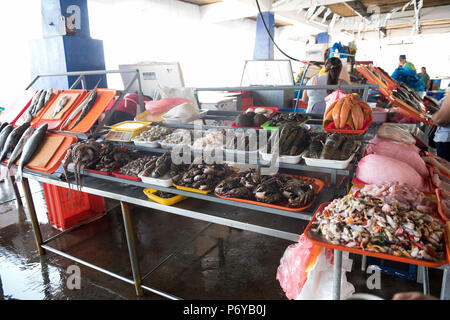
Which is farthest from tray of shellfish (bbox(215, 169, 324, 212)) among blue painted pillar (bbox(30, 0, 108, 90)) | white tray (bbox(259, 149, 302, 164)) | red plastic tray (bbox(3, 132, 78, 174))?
blue painted pillar (bbox(30, 0, 108, 90))

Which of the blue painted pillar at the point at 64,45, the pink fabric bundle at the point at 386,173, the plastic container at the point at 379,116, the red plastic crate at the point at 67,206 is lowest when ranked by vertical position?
the red plastic crate at the point at 67,206

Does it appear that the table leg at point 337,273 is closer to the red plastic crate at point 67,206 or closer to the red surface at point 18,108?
the red plastic crate at point 67,206

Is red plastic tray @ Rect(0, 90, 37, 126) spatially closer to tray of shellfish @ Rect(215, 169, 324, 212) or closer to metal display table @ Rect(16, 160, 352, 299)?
metal display table @ Rect(16, 160, 352, 299)

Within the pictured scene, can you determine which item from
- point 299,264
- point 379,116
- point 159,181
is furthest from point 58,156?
point 379,116

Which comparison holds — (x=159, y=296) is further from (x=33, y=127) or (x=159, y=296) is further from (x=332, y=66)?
(x=332, y=66)

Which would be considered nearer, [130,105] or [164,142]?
[164,142]

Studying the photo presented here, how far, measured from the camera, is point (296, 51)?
62.8ft

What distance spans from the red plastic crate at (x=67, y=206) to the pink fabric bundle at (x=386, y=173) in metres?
3.10

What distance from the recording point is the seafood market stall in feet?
4.44

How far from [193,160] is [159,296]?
3.89ft

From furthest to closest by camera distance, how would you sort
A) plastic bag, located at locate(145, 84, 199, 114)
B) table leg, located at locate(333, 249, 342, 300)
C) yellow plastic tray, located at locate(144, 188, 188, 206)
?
1. plastic bag, located at locate(145, 84, 199, 114)
2. yellow plastic tray, located at locate(144, 188, 188, 206)
3. table leg, located at locate(333, 249, 342, 300)

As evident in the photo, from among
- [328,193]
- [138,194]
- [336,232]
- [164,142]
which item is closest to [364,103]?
[328,193]

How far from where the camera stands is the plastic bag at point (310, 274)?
133cm

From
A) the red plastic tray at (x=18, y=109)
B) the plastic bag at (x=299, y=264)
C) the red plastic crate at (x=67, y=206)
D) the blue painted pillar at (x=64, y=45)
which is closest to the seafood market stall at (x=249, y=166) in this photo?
the plastic bag at (x=299, y=264)
